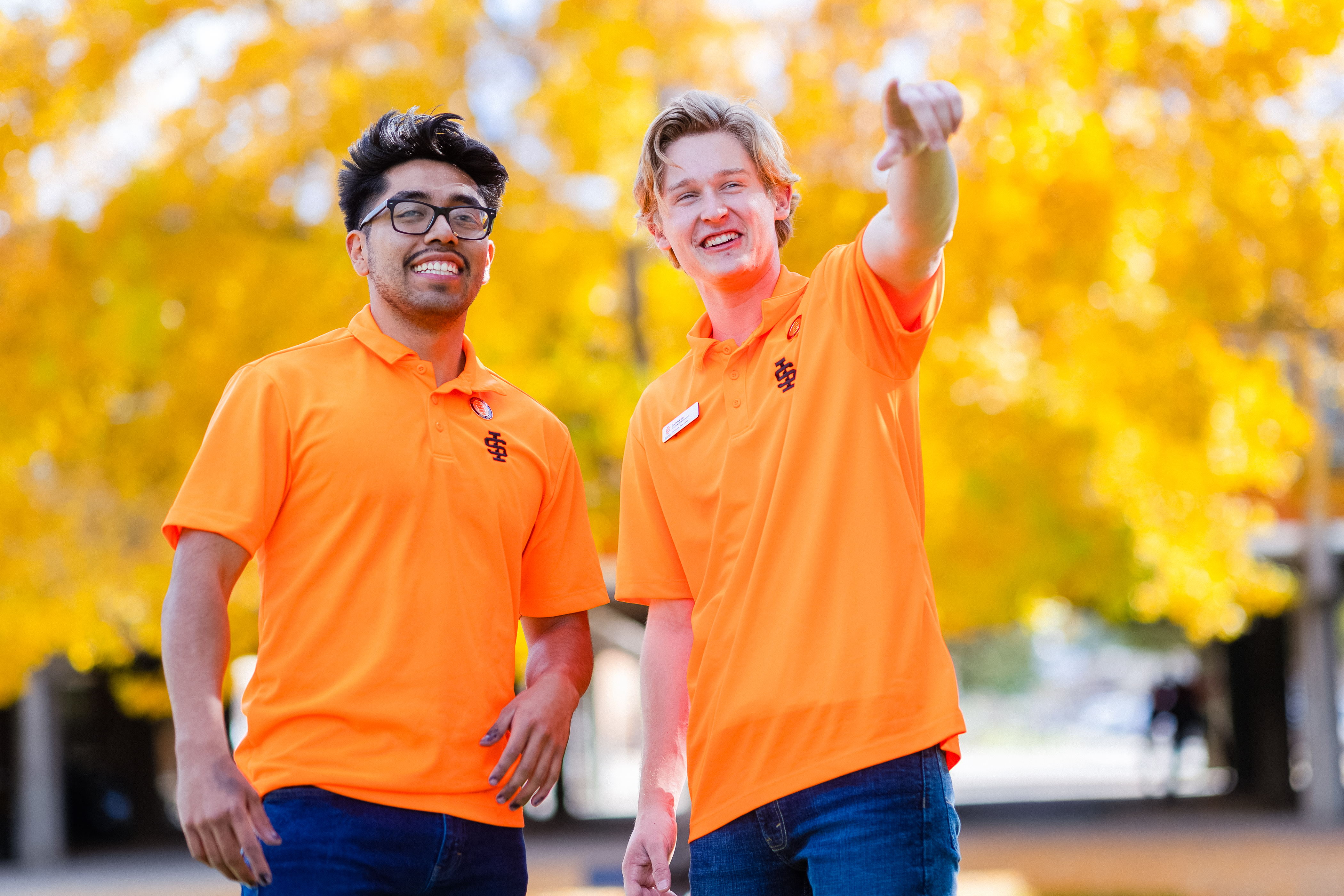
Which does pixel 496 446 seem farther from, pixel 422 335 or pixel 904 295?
pixel 904 295

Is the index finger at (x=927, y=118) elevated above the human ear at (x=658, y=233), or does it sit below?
below

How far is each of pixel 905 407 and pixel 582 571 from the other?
88cm

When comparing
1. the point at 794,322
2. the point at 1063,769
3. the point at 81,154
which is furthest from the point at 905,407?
the point at 1063,769

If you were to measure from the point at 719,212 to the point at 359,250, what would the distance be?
831mm

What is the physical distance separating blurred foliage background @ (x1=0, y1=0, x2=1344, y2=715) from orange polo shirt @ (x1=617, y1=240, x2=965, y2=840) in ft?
14.4

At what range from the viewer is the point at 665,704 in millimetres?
2803

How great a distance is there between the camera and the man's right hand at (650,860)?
2.64 meters

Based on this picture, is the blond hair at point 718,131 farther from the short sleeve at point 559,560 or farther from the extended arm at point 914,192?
the short sleeve at point 559,560

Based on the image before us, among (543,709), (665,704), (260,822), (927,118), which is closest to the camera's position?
(927,118)

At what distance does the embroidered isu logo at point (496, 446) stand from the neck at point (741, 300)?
53cm

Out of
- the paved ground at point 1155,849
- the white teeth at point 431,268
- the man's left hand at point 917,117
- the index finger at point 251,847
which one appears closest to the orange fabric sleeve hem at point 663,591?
the white teeth at point 431,268

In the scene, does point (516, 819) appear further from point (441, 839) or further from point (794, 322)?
point (794, 322)

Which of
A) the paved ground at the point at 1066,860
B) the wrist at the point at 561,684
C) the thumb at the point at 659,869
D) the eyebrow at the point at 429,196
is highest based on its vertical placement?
the eyebrow at the point at 429,196

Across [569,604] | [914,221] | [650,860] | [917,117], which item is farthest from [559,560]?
[917,117]
